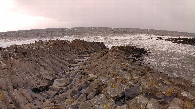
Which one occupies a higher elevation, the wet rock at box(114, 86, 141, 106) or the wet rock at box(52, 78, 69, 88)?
the wet rock at box(114, 86, 141, 106)

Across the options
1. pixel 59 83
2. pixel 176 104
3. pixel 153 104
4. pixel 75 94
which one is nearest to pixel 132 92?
pixel 153 104

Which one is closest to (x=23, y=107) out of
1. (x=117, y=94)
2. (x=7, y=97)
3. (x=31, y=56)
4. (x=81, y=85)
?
(x=7, y=97)

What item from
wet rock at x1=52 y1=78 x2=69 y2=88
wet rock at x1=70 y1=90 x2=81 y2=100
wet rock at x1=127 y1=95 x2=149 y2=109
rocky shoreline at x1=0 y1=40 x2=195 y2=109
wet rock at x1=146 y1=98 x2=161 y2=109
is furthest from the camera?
wet rock at x1=52 y1=78 x2=69 y2=88

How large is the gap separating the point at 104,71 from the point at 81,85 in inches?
80.6

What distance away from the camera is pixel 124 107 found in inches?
392

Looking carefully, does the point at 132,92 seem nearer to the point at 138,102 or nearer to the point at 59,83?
the point at 138,102

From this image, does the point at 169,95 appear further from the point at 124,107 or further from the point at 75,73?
the point at 75,73

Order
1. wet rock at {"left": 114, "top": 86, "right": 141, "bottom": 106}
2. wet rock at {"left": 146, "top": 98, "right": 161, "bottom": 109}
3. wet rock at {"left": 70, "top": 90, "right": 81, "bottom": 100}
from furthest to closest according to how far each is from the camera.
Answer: wet rock at {"left": 70, "top": 90, "right": 81, "bottom": 100}
wet rock at {"left": 114, "top": 86, "right": 141, "bottom": 106}
wet rock at {"left": 146, "top": 98, "right": 161, "bottom": 109}

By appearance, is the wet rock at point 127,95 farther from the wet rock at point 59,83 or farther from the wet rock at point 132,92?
the wet rock at point 59,83

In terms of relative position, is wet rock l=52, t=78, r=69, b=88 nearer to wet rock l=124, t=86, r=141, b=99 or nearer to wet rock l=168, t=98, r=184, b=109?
wet rock l=124, t=86, r=141, b=99

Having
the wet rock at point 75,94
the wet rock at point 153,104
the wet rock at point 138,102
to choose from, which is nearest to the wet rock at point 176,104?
the wet rock at point 153,104

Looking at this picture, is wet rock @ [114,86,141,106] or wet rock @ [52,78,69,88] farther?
wet rock @ [52,78,69,88]

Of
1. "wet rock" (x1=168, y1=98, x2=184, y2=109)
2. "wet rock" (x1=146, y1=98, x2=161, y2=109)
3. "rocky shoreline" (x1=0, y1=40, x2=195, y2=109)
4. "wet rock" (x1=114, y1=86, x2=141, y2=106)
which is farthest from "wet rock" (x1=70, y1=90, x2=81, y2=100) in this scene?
"wet rock" (x1=168, y1=98, x2=184, y2=109)

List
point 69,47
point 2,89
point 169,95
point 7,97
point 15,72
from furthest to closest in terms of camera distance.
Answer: point 69,47 → point 15,72 → point 2,89 → point 7,97 → point 169,95
